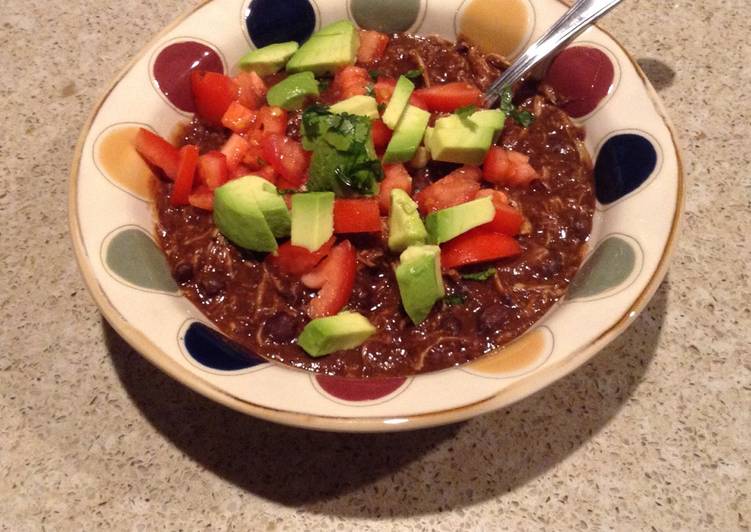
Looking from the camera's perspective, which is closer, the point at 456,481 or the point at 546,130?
the point at 456,481

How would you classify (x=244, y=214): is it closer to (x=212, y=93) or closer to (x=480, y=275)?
(x=212, y=93)

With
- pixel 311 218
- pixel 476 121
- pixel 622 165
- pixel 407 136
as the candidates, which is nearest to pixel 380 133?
pixel 407 136

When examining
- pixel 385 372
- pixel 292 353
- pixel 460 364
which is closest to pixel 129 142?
pixel 292 353

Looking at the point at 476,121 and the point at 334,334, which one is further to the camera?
the point at 476,121

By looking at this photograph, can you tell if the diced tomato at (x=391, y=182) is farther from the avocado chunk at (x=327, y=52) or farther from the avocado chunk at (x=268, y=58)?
the avocado chunk at (x=268, y=58)

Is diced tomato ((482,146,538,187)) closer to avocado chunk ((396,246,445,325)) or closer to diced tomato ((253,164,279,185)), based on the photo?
avocado chunk ((396,246,445,325))

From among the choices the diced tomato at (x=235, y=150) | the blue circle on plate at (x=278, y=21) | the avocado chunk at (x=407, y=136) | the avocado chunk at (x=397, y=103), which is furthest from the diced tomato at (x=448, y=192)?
the blue circle on plate at (x=278, y=21)

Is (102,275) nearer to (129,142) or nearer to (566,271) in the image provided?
(129,142)
